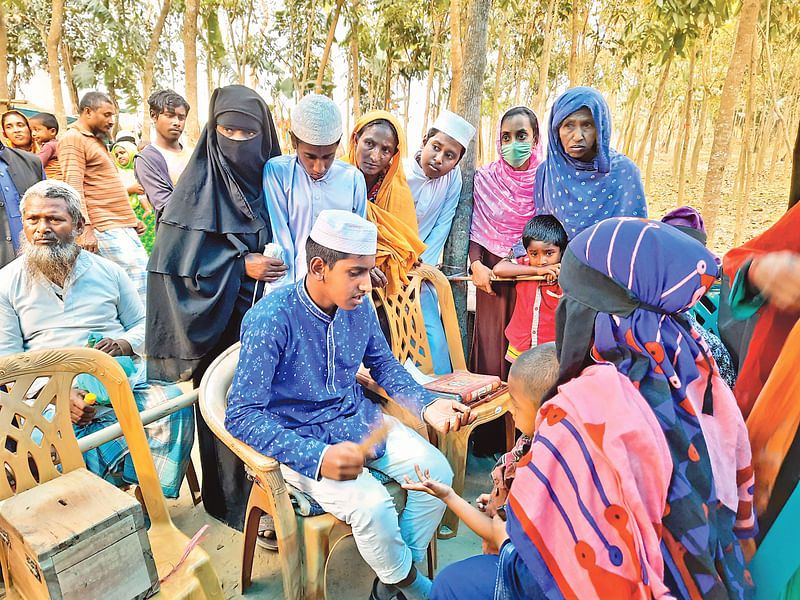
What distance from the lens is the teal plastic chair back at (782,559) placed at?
3.81 ft

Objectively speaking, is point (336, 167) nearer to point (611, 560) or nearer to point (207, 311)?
point (207, 311)

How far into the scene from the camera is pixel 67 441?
1.60 meters

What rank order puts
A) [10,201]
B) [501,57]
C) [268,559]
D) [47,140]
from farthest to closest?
1. [501,57]
2. [47,140]
3. [10,201]
4. [268,559]

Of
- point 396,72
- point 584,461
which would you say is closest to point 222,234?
point 584,461

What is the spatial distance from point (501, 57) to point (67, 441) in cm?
1463

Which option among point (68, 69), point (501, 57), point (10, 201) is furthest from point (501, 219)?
point (68, 69)

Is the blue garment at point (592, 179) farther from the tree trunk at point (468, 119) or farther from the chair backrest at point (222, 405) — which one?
the chair backrest at point (222, 405)

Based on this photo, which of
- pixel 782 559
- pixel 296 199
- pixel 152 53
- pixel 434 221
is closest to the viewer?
pixel 782 559

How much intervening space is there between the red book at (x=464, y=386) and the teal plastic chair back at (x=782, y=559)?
1.12 m

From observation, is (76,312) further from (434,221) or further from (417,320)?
(434,221)

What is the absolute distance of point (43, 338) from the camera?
85.5 inches

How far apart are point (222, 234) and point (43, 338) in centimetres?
86

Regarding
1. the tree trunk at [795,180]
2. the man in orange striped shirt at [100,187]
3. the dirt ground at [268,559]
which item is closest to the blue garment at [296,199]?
the dirt ground at [268,559]

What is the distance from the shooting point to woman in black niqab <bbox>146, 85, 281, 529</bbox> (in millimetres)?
2301
